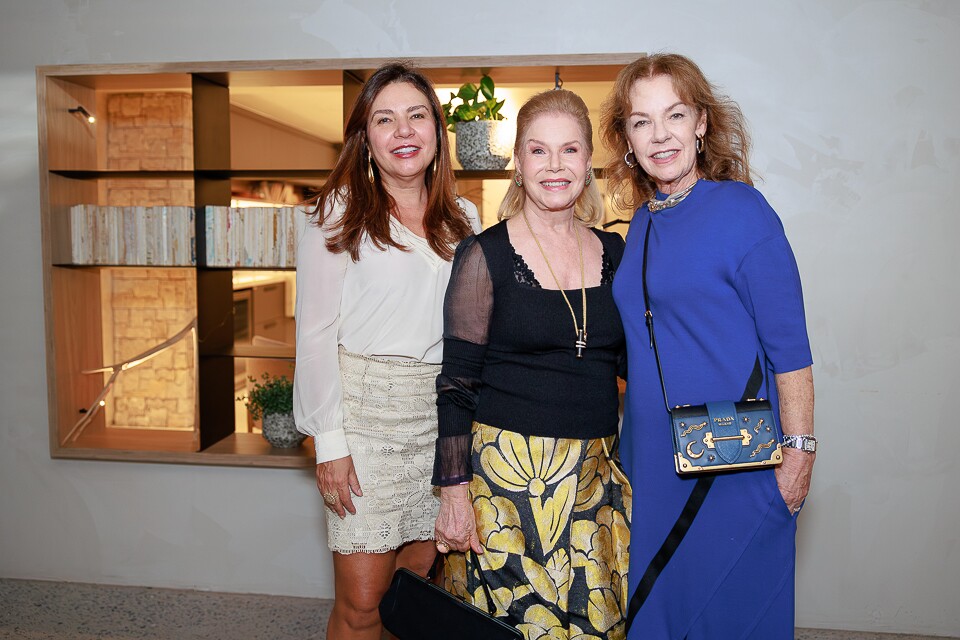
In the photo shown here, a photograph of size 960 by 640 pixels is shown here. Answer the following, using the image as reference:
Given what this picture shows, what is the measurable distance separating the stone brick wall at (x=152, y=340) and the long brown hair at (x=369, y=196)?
147 inches

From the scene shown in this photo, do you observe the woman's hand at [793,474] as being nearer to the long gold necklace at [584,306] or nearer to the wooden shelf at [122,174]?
the long gold necklace at [584,306]

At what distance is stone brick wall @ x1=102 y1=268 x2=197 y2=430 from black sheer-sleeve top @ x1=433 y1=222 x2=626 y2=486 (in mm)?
4103

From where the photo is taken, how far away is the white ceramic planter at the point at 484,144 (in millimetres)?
3033

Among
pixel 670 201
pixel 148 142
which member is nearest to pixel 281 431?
pixel 670 201

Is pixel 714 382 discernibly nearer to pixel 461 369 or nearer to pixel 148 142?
pixel 461 369

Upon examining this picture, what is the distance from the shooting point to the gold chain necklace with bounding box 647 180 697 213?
1.83 meters

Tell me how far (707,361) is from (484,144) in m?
1.62

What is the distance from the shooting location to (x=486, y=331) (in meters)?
1.84

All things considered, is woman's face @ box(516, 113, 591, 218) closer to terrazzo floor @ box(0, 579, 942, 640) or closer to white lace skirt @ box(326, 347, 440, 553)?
white lace skirt @ box(326, 347, 440, 553)

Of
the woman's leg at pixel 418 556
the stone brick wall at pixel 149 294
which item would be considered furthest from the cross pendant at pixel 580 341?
the stone brick wall at pixel 149 294

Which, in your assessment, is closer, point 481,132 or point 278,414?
point 481,132

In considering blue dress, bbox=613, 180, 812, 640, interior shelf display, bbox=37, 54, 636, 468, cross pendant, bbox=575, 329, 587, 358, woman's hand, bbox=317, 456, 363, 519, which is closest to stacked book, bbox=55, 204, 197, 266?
interior shelf display, bbox=37, 54, 636, 468

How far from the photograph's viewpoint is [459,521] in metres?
1.82

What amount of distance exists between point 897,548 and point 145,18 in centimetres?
381
